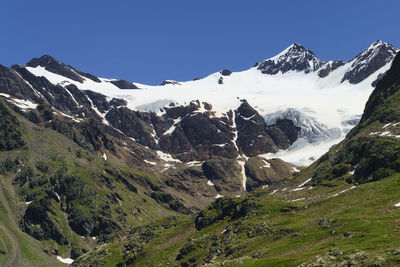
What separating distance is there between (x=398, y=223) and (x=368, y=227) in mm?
6067

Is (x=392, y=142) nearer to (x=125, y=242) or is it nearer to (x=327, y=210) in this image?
(x=327, y=210)

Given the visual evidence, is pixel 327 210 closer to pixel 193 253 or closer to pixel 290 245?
pixel 290 245

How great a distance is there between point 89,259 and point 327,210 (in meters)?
108

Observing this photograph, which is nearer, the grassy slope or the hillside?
the hillside

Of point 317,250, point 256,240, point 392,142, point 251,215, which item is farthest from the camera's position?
point 392,142

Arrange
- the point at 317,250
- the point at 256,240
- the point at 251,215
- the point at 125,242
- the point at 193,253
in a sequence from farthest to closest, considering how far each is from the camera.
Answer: the point at 125,242 → the point at 251,215 → the point at 193,253 → the point at 256,240 → the point at 317,250

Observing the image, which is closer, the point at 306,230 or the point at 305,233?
the point at 305,233

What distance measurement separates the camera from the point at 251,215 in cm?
16138

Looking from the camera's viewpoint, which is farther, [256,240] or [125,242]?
[125,242]

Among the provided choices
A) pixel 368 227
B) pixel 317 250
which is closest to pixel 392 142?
pixel 368 227

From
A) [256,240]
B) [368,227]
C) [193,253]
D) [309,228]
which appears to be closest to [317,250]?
[368,227]

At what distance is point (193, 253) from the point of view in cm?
15100

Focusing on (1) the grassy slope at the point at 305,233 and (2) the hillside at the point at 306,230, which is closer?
(2) the hillside at the point at 306,230

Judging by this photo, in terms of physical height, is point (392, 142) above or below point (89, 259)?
above
